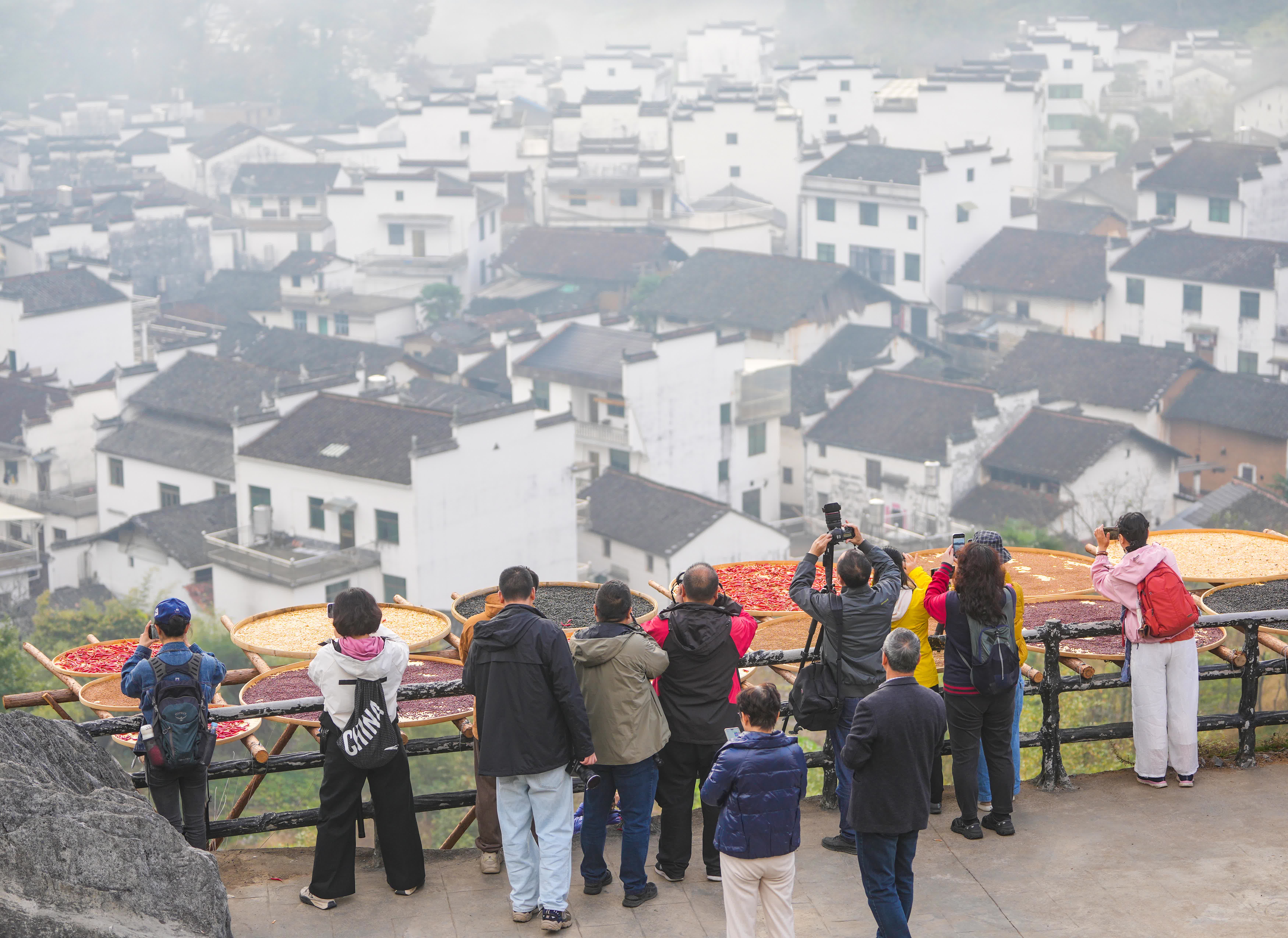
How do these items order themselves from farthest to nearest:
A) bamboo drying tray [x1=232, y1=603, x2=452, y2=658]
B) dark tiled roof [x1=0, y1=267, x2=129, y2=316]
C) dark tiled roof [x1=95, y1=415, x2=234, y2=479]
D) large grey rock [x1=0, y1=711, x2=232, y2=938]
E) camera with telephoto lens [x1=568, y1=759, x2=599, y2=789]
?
1. dark tiled roof [x1=0, y1=267, x2=129, y2=316]
2. dark tiled roof [x1=95, y1=415, x2=234, y2=479]
3. bamboo drying tray [x1=232, y1=603, x2=452, y2=658]
4. camera with telephoto lens [x1=568, y1=759, x2=599, y2=789]
5. large grey rock [x1=0, y1=711, x2=232, y2=938]

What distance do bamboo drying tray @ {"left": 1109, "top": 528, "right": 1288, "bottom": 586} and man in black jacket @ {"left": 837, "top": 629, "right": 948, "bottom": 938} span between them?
7.83ft

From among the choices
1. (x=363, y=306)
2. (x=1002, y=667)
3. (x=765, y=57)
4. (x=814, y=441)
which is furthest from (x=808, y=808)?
(x=765, y=57)

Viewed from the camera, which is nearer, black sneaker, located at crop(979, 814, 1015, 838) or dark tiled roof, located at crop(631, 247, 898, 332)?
black sneaker, located at crop(979, 814, 1015, 838)

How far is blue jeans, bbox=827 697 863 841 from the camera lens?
6727 millimetres

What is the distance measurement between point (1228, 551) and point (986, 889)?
3.51 meters

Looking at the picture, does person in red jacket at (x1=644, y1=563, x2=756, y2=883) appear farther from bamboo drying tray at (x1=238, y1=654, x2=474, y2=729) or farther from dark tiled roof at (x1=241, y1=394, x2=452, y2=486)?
dark tiled roof at (x1=241, y1=394, x2=452, y2=486)

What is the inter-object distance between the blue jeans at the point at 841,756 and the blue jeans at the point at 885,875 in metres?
0.35

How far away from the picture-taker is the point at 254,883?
6.84 metres

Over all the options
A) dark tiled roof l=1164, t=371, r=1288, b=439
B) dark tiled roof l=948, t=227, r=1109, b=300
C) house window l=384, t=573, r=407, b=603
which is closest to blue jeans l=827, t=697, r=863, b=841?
house window l=384, t=573, r=407, b=603

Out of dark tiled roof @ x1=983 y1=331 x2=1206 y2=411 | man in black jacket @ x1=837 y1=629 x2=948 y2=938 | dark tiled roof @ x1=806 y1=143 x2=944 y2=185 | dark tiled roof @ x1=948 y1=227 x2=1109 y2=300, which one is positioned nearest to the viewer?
man in black jacket @ x1=837 y1=629 x2=948 y2=938

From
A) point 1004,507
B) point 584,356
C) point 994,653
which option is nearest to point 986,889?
point 994,653

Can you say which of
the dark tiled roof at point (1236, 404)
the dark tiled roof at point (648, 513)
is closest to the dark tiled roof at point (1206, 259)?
the dark tiled roof at point (1236, 404)

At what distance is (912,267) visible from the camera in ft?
177

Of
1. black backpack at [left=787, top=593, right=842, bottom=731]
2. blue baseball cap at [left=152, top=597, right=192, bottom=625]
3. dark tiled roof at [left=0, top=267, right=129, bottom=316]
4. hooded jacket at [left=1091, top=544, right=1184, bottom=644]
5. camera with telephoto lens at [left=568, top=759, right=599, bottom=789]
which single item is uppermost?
blue baseball cap at [left=152, top=597, right=192, bottom=625]
